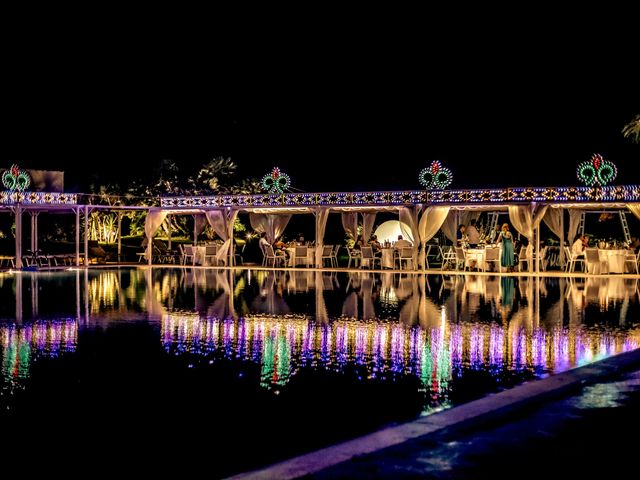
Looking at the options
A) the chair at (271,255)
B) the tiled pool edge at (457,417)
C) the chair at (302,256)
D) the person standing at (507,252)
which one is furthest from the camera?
the chair at (271,255)

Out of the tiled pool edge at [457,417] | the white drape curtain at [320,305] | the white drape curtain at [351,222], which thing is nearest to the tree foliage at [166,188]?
the white drape curtain at [351,222]

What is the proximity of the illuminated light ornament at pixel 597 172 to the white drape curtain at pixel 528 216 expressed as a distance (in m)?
1.45

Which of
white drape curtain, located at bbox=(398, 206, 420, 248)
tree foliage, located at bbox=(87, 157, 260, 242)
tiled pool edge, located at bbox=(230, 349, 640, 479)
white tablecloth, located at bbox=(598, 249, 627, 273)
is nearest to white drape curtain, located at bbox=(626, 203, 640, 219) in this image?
white tablecloth, located at bbox=(598, 249, 627, 273)

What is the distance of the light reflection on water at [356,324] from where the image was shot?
337 inches

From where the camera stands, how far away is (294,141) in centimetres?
5709

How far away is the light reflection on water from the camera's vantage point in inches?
337

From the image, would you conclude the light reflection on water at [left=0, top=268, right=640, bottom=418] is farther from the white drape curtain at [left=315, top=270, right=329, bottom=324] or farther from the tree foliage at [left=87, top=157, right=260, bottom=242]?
the tree foliage at [left=87, top=157, right=260, bottom=242]

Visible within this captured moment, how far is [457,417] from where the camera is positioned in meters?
5.83

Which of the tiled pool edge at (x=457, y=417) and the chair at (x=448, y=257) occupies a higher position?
the chair at (x=448, y=257)

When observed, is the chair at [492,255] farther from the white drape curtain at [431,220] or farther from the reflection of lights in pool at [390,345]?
the reflection of lights in pool at [390,345]

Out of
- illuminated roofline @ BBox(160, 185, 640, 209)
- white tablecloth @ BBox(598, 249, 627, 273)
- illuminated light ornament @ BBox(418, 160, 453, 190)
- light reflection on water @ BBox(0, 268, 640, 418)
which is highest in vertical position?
illuminated light ornament @ BBox(418, 160, 453, 190)

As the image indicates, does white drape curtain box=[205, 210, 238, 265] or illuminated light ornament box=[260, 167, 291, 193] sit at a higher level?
illuminated light ornament box=[260, 167, 291, 193]

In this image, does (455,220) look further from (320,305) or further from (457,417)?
(457,417)

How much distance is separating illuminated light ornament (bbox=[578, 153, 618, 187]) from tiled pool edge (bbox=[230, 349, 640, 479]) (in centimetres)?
1821
